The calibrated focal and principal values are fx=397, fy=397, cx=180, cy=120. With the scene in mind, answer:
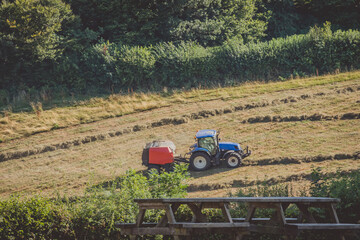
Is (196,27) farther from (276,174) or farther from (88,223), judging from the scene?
(88,223)

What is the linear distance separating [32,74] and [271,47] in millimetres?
17586

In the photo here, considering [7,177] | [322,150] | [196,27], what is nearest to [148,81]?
[196,27]

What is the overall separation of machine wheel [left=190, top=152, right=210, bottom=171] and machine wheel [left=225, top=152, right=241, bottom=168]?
80 centimetres

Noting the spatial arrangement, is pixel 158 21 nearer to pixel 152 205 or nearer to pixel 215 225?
pixel 152 205

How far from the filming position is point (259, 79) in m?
27.5

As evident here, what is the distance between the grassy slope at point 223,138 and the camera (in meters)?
15.9

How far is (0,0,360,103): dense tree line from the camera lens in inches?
1078

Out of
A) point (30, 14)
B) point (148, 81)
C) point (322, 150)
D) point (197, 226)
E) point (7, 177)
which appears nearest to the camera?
point (197, 226)

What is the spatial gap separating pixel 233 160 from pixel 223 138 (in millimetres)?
3407

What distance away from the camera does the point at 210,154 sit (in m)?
16.1

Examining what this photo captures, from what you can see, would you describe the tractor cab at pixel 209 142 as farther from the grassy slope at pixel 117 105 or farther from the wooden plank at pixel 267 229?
the grassy slope at pixel 117 105

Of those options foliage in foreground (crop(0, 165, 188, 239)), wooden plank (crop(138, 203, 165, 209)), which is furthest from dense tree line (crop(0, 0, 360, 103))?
wooden plank (crop(138, 203, 165, 209))

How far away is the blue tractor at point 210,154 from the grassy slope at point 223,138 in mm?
344

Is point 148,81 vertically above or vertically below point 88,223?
above
